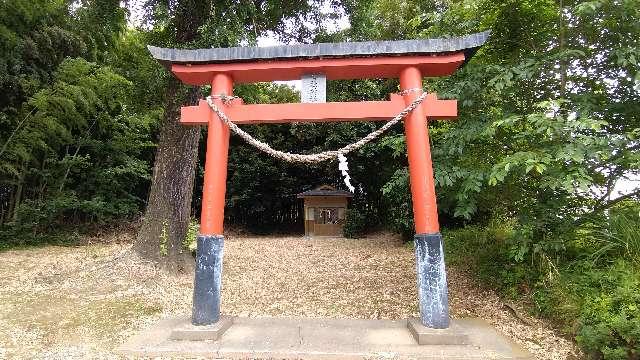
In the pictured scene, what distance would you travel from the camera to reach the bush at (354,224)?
13266mm

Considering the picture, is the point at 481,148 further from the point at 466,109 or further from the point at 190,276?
the point at 190,276

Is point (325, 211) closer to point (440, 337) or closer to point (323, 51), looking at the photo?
point (323, 51)

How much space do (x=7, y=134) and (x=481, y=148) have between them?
33.9 feet

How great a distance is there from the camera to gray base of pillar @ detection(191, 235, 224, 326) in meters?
4.09

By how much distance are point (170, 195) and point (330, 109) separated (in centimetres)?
363

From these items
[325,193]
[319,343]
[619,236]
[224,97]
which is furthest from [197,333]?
→ [325,193]

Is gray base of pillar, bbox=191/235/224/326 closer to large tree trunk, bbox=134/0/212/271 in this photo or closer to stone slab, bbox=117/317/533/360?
stone slab, bbox=117/317/533/360

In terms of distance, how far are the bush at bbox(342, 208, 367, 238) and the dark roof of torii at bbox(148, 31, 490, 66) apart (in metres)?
9.33

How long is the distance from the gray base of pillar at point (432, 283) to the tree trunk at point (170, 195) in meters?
4.23

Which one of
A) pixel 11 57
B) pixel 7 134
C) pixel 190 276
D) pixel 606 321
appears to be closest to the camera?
pixel 606 321

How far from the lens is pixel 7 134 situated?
9312 millimetres

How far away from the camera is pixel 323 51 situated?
171 inches

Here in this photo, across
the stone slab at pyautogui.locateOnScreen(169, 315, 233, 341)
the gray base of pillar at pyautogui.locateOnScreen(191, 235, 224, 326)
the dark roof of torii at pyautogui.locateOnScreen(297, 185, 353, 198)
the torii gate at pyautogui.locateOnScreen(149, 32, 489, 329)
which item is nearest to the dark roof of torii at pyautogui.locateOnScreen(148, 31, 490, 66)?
the torii gate at pyautogui.locateOnScreen(149, 32, 489, 329)

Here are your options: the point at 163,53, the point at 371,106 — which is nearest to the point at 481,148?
the point at 371,106
